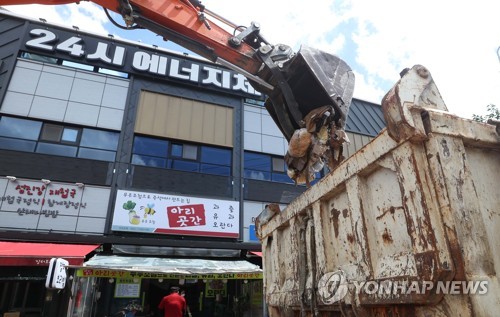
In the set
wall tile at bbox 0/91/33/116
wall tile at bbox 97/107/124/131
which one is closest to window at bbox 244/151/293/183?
wall tile at bbox 97/107/124/131

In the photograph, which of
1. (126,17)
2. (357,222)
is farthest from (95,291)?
(357,222)

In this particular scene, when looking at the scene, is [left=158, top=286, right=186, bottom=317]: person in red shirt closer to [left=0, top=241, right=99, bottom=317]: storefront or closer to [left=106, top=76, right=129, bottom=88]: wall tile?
[left=0, top=241, right=99, bottom=317]: storefront

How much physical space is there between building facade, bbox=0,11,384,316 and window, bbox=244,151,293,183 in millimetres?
52

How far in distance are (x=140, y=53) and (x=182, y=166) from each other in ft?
17.4

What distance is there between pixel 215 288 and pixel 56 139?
307 inches

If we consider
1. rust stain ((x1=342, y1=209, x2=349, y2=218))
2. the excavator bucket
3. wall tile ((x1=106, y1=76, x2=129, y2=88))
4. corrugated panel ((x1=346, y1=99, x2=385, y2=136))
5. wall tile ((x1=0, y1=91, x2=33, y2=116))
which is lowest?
rust stain ((x1=342, y1=209, x2=349, y2=218))

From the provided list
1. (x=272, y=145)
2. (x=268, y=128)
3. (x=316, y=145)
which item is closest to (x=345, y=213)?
(x=316, y=145)

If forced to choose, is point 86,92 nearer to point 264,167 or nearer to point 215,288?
point 264,167

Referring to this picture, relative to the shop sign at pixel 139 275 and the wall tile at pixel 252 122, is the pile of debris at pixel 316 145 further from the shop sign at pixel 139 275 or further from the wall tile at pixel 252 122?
the wall tile at pixel 252 122

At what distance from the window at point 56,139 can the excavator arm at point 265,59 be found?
25.5ft

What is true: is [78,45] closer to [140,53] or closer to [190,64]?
[140,53]

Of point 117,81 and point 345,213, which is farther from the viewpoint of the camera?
point 117,81

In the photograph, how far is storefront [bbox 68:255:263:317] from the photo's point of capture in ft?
29.1

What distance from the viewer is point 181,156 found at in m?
13.0
